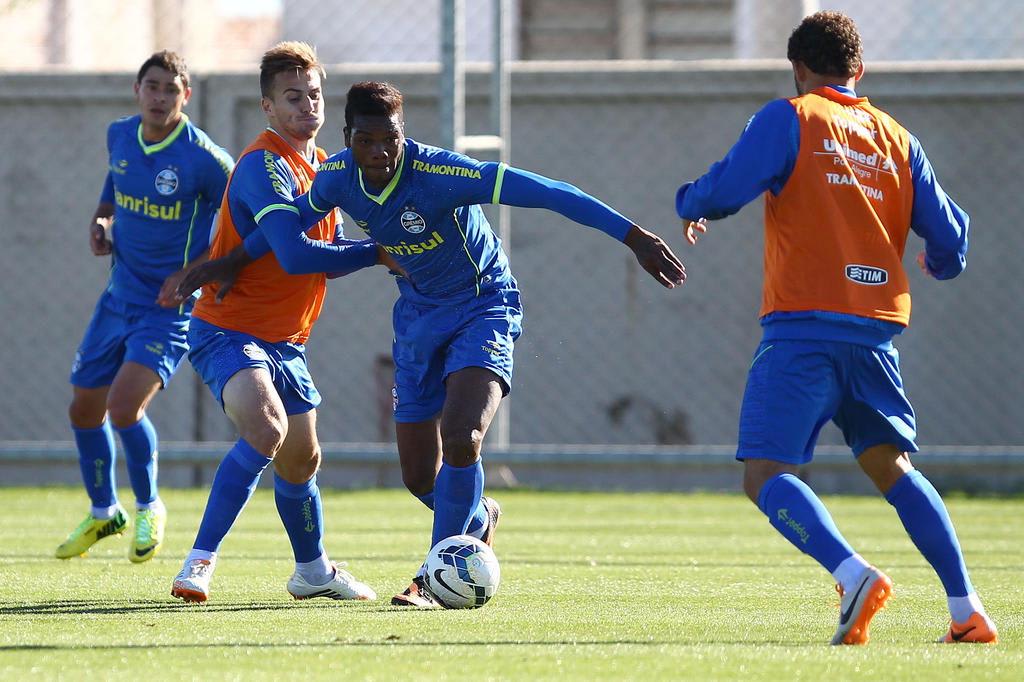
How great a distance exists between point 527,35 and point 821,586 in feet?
37.2

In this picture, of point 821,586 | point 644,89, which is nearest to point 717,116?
point 644,89

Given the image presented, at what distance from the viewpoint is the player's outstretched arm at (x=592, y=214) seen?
491 centimetres

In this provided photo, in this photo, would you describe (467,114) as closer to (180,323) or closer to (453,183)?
(180,323)

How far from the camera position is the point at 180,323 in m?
7.11

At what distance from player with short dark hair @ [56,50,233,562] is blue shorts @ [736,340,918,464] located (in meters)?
3.22

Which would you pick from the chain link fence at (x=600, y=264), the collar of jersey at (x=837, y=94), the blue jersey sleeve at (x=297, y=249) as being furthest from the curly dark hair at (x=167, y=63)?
the chain link fence at (x=600, y=264)

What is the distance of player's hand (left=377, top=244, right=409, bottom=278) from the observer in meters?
5.48

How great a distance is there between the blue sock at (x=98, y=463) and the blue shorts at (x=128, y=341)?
0.79 feet

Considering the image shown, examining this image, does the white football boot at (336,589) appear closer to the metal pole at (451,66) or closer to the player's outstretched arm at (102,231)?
the player's outstretched arm at (102,231)

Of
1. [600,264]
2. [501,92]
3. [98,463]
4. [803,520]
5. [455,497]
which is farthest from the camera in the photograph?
[600,264]

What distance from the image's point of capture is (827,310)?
4594mm

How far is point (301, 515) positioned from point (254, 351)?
0.63 meters

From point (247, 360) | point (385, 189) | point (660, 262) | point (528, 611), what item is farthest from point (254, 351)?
point (660, 262)

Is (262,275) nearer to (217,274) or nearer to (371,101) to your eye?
(217,274)
